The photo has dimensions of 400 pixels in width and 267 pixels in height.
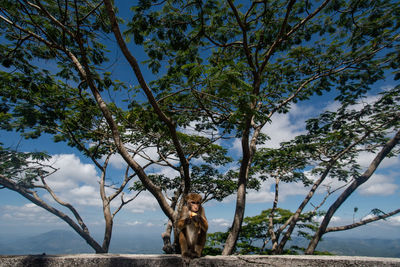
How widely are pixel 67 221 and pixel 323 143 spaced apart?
38.2 ft

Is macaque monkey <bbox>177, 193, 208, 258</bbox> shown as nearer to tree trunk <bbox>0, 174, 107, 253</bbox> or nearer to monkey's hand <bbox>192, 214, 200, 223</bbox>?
monkey's hand <bbox>192, 214, 200, 223</bbox>

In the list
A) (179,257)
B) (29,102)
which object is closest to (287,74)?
(179,257)

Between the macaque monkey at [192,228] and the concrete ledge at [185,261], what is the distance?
0.57 feet

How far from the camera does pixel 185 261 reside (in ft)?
8.92

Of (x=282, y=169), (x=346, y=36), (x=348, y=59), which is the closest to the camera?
(x=346, y=36)

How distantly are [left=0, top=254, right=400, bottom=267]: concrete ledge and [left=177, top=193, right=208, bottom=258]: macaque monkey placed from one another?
174 millimetres

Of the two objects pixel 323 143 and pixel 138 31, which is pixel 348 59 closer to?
pixel 323 143

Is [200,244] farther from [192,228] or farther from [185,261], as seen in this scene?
[185,261]

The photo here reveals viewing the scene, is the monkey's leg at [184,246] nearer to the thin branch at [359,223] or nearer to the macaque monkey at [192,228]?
the macaque monkey at [192,228]

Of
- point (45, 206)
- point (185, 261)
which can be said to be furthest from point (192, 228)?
point (45, 206)

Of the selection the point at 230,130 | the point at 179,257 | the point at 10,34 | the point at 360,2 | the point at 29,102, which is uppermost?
the point at 360,2

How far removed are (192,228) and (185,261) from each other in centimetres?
49

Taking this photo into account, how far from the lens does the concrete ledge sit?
2469mm

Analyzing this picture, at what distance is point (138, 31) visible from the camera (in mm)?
4570
